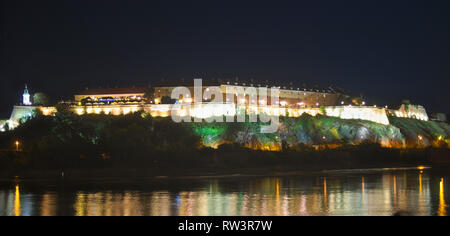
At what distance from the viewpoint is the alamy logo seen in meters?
55.3

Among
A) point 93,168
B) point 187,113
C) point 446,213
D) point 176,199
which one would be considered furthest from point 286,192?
point 187,113

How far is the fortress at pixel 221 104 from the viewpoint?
5631 cm

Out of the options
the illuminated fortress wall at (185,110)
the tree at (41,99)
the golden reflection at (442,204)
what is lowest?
the golden reflection at (442,204)

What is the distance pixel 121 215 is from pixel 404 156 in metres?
39.2

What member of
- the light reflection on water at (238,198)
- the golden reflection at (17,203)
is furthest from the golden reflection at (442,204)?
the golden reflection at (17,203)

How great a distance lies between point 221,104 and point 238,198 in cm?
2944

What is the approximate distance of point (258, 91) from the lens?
64750 millimetres

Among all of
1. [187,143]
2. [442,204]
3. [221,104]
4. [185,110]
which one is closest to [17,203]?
[442,204]

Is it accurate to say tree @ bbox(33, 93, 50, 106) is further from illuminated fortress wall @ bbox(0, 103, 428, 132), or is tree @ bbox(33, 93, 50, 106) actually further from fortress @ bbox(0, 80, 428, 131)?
illuminated fortress wall @ bbox(0, 103, 428, 132)

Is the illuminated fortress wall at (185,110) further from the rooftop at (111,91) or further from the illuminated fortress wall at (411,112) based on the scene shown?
the illuminated fortress wall at (411,112)

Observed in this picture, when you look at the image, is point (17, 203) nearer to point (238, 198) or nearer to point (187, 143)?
point (238, 198)

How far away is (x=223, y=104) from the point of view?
186 feet

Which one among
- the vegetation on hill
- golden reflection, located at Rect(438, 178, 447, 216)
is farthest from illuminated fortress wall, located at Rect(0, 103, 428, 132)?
golden reflection, located at Rect(438, 178, 447, 216)
